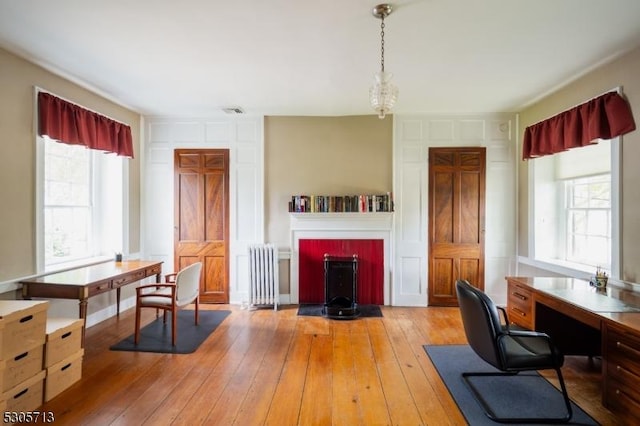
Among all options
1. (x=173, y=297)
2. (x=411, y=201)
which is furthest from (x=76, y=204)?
(x=411, y=201)

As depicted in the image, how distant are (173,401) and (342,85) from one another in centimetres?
323

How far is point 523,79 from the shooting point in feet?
10.9

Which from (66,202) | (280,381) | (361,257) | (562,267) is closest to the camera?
(280,381)

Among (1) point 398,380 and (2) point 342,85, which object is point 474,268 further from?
(2) point 342,85

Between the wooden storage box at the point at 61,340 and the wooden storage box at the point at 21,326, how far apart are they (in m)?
0.08

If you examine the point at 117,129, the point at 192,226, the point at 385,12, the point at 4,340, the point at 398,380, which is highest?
the point at 385,12

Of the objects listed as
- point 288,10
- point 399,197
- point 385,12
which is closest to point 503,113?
point 399,197

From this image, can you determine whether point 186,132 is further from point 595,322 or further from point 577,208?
point 577,208

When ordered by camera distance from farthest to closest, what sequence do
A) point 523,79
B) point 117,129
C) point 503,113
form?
1. point 503,113
2. point 117,129
3. point 523,79

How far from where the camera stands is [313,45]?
2.63m

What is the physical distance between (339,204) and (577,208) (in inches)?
110

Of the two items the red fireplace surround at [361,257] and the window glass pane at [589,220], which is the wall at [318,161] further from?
the window glass pane at [589,220]

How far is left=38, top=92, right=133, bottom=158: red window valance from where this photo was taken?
3.05m

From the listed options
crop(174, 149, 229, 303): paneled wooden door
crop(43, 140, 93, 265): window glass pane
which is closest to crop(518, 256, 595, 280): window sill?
crop(174, 149, 229, 303): paneled wooden door
